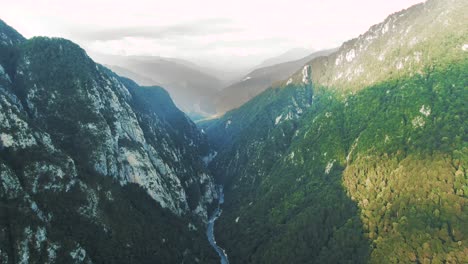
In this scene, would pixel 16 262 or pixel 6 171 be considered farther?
pixel 6 171

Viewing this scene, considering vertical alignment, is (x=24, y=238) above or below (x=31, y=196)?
below

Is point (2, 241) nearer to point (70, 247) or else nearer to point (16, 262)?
point (16, 262)

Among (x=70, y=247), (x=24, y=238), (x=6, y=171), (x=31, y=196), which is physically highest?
(x=6, y=171)

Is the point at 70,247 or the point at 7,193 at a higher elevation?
the point at 7,193

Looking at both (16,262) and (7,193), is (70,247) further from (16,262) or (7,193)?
(7,193)

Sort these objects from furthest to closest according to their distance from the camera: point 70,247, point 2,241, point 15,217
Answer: point 70,247 < point 15,217 < point 2,241

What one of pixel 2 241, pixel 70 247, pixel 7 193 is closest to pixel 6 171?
pixel 7 193

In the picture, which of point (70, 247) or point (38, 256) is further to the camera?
point (70, 247)

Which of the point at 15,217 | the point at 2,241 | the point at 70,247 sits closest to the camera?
the point at 2,241

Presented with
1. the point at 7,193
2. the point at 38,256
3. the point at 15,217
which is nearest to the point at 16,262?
the point at 38,256
